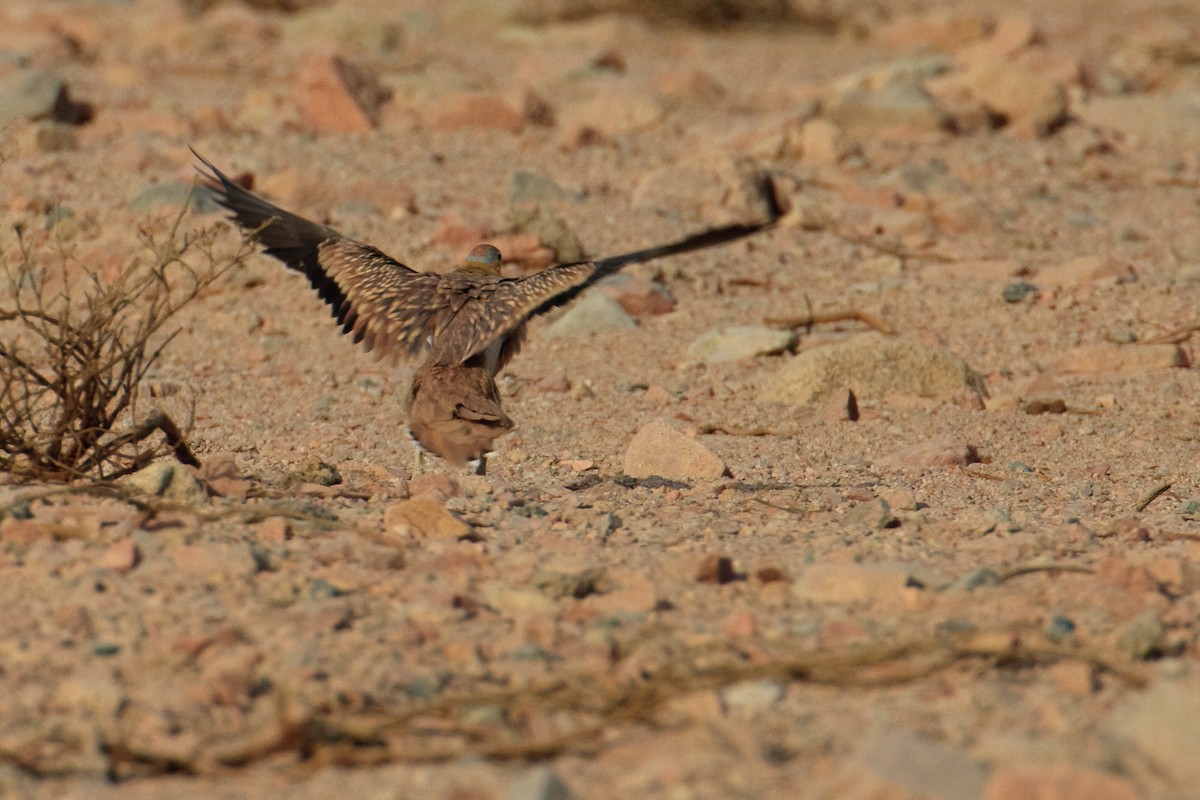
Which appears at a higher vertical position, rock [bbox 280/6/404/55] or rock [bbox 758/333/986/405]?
rock [bbox 280/6/404/55]

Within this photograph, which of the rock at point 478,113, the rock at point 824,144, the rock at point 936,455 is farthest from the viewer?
the rock at point 478,113

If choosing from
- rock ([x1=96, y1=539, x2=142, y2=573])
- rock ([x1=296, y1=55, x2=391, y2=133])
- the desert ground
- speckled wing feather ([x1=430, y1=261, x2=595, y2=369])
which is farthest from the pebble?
rock ([x1=96, y1=539, x2=142, y2=573])

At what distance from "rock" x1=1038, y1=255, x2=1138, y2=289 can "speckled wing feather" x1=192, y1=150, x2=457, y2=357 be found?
142 inches

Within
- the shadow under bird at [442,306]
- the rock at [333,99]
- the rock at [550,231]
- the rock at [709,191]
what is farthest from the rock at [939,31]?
the shadow under bird at [442,306]

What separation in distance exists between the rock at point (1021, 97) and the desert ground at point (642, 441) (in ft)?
0.09

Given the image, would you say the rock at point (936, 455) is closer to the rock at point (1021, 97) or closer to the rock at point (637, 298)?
the rock at point (637, 298)

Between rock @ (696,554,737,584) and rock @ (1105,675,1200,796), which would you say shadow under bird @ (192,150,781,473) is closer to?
rock @ (696,554,737,584)

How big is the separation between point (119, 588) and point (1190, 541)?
2825 millimetres

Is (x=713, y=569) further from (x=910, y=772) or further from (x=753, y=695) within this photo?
(x=910, y=772)

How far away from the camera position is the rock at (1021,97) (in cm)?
1074

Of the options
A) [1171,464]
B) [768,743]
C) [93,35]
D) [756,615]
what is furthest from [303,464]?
[93,35]

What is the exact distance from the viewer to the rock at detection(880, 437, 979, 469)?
5781 millimetres

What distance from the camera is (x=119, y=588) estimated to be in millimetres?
3812

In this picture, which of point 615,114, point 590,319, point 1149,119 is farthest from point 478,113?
point 1149,119
